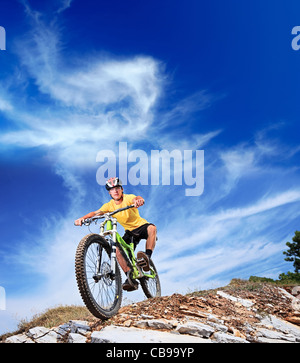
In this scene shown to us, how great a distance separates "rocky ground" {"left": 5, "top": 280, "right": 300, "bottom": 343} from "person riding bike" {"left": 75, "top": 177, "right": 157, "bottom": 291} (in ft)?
4.67

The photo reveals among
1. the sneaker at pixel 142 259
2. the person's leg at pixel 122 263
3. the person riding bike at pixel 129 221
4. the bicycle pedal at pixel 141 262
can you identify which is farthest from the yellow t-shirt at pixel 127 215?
the person's leg at pixel 122 263

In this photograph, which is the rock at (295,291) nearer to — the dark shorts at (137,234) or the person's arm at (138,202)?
the dark shorts at (137,234)

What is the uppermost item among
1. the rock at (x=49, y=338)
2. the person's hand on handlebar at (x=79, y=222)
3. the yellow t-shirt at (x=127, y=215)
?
the yellow t-shirt at (x=127, y=215)

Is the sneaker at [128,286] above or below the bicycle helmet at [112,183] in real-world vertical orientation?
below

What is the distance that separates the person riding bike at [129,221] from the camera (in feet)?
31.2

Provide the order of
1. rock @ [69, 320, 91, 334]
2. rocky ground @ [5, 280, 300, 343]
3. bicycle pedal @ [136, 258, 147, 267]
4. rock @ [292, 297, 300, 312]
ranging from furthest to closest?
rock @ [292, 297, 300, 312], bicycle pedal @ [136, 258, 147, 267], rock @ [69, 320, 91, 334], rocky ground @ [5, 280, 300, 343]

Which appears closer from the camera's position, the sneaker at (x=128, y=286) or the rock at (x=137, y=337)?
the rock at (x=137, y=337)

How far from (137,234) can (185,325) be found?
411 centimetres

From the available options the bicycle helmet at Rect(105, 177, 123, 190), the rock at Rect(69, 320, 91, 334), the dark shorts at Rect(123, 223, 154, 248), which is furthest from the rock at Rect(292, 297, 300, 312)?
the rock at Rect(69, 320, 91, 334)

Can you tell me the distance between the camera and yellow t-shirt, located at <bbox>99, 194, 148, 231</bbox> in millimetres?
10087

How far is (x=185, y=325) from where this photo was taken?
705cm

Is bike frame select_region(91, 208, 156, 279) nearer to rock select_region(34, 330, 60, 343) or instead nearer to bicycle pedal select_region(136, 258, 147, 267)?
bicycle pedal select_region(136, 258, 147, 267)
